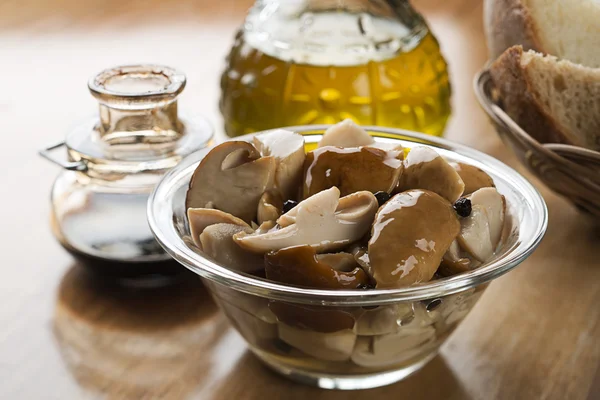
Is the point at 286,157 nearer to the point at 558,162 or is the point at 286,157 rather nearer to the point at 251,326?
the point at 251,326

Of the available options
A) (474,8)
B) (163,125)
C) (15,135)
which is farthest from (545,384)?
(474,8)

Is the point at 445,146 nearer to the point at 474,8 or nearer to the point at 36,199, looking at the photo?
the point at 36,199

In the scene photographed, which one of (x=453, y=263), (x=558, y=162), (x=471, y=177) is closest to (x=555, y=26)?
(x=558, y=162)

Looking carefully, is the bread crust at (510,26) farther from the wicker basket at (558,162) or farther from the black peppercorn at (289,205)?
the black peppercorn at (289,205)

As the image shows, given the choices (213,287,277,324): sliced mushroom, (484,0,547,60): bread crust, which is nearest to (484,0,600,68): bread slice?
(484,0,547,60): bread crust

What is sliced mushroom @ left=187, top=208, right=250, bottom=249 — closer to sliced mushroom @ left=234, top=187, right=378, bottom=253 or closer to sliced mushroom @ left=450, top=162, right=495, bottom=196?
sliced mushroom @ left=234, top=187, right=378, bottom=253

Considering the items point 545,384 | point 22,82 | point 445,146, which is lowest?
point 22,82

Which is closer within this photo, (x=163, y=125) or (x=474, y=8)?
(x=163, y=125)
